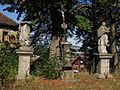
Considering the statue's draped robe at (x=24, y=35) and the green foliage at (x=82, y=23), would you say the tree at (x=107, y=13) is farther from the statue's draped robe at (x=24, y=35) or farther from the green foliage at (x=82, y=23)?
the statue's draped robe at (x=24, y=35)

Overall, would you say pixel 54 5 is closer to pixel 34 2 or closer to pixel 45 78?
pixel 34 2

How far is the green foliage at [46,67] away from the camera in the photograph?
21484mm

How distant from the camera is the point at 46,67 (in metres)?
21.8

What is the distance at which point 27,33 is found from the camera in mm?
21891

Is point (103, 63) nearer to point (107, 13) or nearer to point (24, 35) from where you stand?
point (24, 35)

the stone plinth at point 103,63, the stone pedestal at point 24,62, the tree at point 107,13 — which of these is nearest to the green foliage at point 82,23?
the tree at point 107,13

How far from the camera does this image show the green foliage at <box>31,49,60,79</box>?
2148 centimetres

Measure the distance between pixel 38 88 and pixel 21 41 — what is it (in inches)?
263

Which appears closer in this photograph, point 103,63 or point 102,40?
point 103,63

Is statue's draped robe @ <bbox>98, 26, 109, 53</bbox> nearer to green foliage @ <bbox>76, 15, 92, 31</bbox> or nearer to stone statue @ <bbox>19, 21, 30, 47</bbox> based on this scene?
green foliage @ <bbox>76, 15, 92, 31</bbox>

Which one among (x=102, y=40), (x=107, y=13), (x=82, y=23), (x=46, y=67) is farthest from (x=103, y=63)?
(x=107, y=13)

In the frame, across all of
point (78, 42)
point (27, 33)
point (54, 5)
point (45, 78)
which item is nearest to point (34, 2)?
point (54, 5)

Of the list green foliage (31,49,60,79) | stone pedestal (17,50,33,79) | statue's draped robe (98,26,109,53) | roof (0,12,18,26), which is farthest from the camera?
roof (0,12,18,26)

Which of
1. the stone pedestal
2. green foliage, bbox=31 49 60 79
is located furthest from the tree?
the stone pedestal
